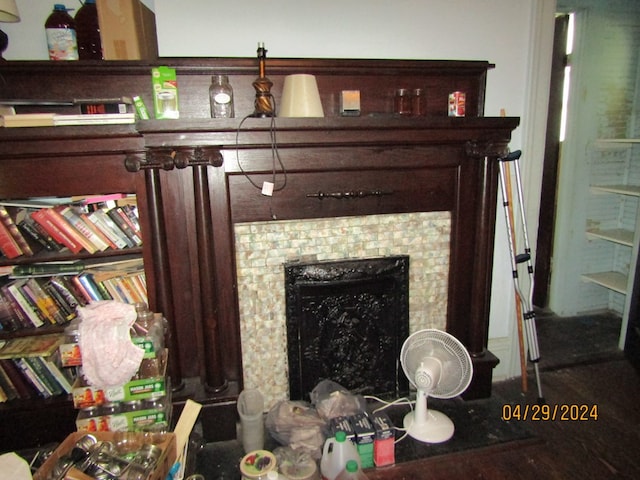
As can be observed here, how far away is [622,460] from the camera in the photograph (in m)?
1.79

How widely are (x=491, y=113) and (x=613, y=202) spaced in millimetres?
1690

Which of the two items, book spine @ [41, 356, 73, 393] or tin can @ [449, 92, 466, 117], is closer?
book spine @ [41, 356, 73, 393]

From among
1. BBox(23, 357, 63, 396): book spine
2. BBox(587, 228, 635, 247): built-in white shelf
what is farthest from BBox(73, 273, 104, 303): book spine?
BBox(587, 228, 635, 247): built-in white shelf

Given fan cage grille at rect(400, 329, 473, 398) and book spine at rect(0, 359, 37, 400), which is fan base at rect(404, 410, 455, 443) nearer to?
fan cage grille at rect(400, 329, 473, 398)

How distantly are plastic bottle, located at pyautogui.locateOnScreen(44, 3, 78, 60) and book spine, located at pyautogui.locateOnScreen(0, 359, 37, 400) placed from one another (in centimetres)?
132

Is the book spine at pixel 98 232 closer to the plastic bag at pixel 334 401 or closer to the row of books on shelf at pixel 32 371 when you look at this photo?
the row of books on shelf at pixel 32 371

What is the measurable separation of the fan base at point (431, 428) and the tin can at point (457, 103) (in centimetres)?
143

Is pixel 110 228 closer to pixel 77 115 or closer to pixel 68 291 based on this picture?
pixel 68 291

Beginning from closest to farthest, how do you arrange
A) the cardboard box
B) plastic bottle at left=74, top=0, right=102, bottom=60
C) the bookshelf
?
the cardboard box
the bookshelf
plastic bottle at left=74, top=0, right=102, bottom=60

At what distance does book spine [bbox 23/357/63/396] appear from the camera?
178cm

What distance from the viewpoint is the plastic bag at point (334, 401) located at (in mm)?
1915

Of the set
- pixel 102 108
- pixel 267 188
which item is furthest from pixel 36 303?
pixel 267 188

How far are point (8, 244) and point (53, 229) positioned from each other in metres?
0.19

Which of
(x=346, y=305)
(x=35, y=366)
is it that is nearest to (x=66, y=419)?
(x=35, y=366)
